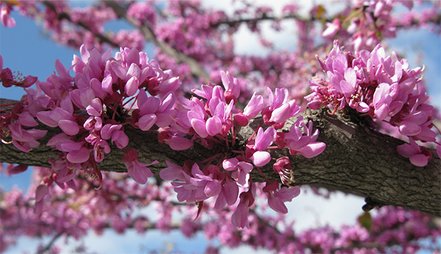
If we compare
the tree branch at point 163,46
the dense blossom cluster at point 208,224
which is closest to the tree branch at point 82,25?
the tree branch at point 163,46

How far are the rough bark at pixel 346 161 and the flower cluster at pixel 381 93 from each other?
2.3 inches

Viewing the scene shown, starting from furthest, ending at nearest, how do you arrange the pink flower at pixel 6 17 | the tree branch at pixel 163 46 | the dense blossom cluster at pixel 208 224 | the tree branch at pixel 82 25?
1. the tree branch at pixel 82 25
2. the tree branch at pixel 163 46
3. the dense blossom cluster at pixel 208 224
4. the pink flower at pixel 6 17

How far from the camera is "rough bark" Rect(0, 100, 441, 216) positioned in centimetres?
151

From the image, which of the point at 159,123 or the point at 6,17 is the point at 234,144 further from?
the point at 6,17

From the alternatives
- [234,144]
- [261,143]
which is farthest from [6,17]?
[261,143]

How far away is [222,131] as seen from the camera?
1373 millimetres

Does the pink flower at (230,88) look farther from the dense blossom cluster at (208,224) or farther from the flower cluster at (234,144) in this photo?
the dense blossom cluster at (208,224)

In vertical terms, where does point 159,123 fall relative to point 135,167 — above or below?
above

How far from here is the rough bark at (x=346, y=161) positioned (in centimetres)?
151

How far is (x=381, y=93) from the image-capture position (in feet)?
4.88

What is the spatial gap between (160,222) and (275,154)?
459cm

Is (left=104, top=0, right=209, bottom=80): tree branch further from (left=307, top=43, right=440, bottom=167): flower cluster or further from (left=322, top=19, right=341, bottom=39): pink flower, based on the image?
(left=307, top=43, right=440, bottom=167): flower cluster

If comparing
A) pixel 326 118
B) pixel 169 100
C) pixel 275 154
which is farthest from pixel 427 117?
pixel 169 100

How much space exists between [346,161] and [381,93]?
0.27 metres
